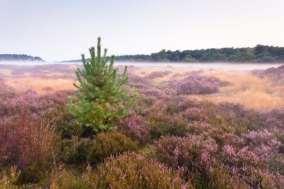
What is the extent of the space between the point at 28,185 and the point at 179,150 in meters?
2.86

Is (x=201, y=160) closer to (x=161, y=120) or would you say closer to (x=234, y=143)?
(x=234, y=143)

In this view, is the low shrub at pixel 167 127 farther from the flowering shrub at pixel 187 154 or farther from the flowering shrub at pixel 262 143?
the flowering shrub at pixel 187 154

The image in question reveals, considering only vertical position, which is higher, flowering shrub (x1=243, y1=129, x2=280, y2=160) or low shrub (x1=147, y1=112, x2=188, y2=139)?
low shrub (x1=147, y1=112, x2=188, y2=139)

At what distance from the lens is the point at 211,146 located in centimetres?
844

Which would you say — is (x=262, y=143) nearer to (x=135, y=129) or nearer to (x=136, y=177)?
(x=135, y=129)

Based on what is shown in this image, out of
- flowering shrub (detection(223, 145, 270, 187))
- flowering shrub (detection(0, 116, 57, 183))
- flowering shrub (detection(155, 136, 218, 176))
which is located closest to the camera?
flowering shrub (detection(223, 145, 270, 187))

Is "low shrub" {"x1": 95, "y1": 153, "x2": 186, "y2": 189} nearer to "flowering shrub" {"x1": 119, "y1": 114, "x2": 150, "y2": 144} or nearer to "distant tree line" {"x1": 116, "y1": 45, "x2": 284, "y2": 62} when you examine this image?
"flowering shrub" {"x1": 119, "y1": 114, "x2": 150, "y2": 144}

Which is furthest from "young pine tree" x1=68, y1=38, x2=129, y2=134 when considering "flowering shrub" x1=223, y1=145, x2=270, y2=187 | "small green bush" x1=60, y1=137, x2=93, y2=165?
"flowering shrub" x1=223, y1=145, x2=270, y2=187

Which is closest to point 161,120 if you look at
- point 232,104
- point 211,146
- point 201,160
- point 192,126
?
point 192,126

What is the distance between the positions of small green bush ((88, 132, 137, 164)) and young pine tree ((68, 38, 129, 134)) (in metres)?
0.86

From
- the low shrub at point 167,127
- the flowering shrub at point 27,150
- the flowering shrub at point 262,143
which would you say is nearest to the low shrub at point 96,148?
the flowering shrub at point 27,150

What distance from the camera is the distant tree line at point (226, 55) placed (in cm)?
5166

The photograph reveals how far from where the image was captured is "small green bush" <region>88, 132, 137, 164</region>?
28.9 ft

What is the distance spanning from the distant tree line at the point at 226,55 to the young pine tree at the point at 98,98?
137 feet
